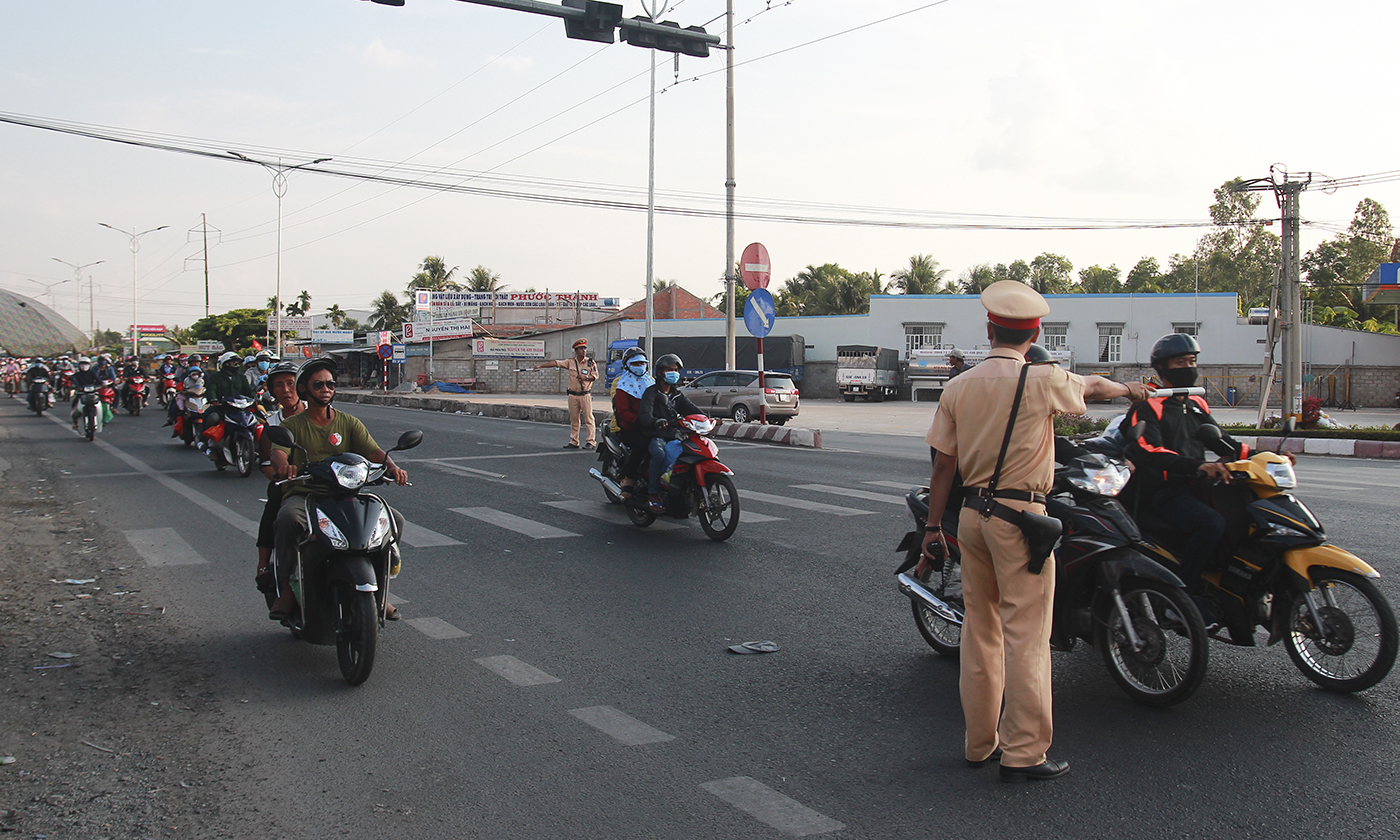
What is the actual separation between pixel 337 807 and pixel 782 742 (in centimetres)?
172

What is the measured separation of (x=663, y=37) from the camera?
11.9m

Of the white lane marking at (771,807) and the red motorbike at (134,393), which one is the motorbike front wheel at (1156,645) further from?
the red motorbike at (134,393)

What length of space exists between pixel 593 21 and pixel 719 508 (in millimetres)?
5739

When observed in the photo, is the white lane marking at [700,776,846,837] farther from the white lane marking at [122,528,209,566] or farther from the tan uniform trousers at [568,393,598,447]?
the tan uniform trousers at [568,393,598,447]

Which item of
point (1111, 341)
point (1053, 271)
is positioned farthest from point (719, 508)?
point (1053, 271)

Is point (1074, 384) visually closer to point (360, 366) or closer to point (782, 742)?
point (782, 742)

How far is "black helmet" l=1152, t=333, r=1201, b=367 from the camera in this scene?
509 cm

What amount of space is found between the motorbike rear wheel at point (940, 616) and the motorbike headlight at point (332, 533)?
Result: 2.79 metres

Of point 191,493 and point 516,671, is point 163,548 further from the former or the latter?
Result: point 516,671

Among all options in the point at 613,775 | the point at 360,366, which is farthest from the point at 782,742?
the point at 360,366

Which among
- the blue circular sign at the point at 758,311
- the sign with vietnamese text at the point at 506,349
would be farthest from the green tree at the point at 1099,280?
the blue circular sign at the point at 758,311

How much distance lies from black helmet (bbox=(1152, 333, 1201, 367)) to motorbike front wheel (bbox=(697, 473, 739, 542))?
14.3 ft

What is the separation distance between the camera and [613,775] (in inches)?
152

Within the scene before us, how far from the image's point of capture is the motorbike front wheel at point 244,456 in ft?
44.7
